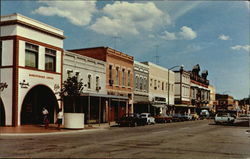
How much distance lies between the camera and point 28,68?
2802cm

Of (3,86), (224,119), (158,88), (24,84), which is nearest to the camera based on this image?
(3,86)

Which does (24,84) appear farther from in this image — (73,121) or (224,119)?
(224,119)

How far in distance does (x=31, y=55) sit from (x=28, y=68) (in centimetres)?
140

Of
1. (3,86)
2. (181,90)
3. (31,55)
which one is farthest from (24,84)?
(181,90)

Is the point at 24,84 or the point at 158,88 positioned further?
the point at 158,88

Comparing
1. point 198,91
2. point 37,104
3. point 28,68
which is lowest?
point 37,104

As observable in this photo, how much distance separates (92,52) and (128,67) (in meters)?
6.87

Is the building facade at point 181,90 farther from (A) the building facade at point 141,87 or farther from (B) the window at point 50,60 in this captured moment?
(B) the window at point 50,60

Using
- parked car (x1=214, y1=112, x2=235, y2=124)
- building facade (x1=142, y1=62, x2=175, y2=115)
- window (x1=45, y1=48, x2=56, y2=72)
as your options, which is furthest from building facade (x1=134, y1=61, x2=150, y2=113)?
window (x1=45, y1=48, x2=56, y2=72)

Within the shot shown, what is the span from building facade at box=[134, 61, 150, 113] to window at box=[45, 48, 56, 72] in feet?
63.1

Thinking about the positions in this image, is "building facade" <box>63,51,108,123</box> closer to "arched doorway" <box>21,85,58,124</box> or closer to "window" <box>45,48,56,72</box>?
"window" <box>45,48,56,72</box>

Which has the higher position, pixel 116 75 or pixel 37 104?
pixel 116 75

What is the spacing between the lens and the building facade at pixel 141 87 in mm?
49156

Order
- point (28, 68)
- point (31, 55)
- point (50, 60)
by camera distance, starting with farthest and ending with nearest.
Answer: point (50, 60)
point (31, 55)
point (28, 68)
